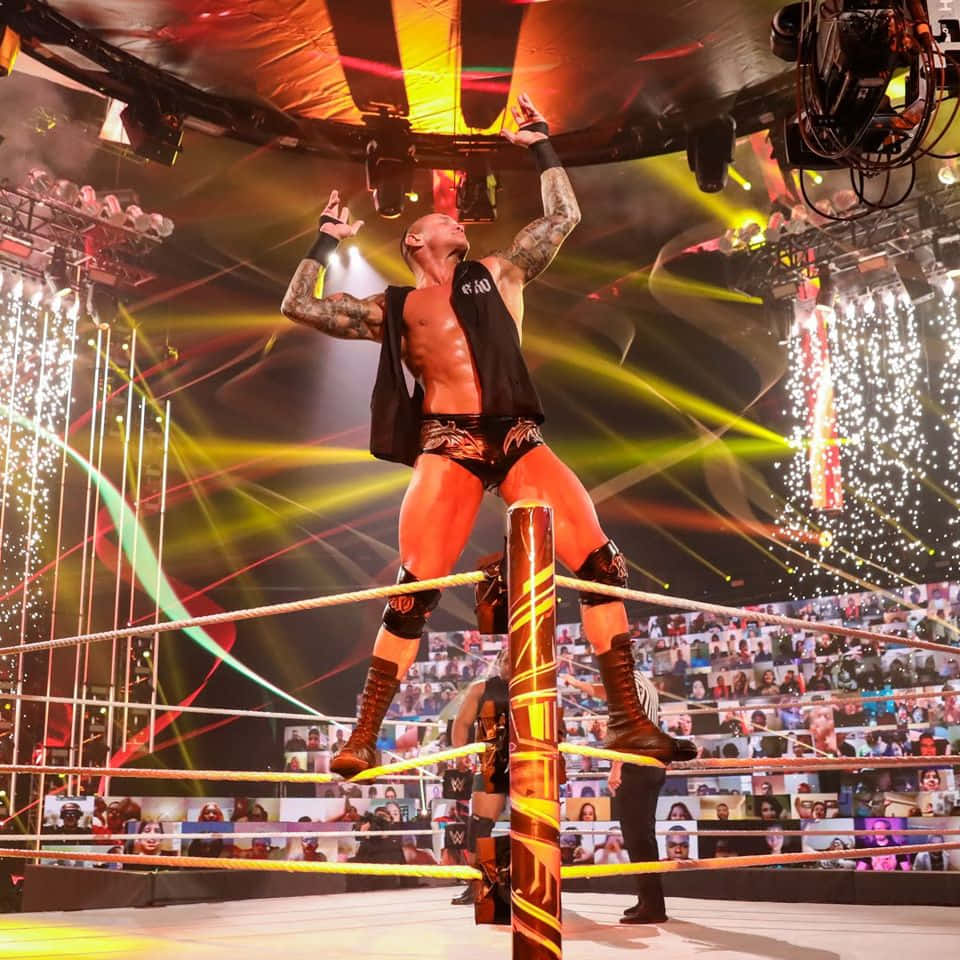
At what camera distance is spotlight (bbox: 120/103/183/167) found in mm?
5797

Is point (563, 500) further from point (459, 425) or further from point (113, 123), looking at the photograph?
point (113, 123)

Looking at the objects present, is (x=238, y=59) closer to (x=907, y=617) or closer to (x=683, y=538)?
(x=683, y=538)

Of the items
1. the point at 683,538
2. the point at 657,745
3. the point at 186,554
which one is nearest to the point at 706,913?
the point at 657,745

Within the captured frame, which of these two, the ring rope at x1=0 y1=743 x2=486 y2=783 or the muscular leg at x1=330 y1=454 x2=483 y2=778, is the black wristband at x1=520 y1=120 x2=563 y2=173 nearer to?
the muscular leg at x1=330 y1=454 x2=483 y2=778

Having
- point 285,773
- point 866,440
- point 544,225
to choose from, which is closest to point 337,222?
point 544,225

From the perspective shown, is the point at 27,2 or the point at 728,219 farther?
the point at 728,219

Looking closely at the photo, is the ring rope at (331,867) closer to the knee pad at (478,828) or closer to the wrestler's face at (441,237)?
the wrestler's face at (441,237)

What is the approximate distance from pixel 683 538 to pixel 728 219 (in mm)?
2882

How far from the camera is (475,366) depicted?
7.63 ft

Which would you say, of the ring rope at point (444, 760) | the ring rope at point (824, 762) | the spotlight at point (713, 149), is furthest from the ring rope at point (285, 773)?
the spotlight at point (713, 149)

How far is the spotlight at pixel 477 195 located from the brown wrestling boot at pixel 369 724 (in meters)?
4.75

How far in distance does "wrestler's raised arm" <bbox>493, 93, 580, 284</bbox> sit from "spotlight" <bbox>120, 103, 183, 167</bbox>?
3.97 metres

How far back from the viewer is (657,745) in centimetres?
194

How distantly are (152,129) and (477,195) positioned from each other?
2.03 m
